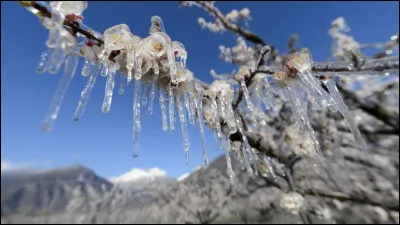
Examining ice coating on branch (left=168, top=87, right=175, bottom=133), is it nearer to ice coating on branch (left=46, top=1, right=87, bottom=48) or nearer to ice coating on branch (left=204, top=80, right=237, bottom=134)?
ice coating on branch (left=204, top=80, right=237, bottom=134)

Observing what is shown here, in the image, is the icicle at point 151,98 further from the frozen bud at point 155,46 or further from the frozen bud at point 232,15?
the frozen bud at point 232,15

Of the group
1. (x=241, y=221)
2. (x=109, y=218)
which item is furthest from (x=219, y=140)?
(x=109, y=218)

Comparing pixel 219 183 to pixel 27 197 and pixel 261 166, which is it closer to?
pixel 261 166

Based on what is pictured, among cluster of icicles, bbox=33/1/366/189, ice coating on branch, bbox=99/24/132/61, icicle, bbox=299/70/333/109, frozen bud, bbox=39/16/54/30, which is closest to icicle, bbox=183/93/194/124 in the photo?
cluster of icicles, bbox=33/1/366/189

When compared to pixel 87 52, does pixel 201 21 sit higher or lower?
higher

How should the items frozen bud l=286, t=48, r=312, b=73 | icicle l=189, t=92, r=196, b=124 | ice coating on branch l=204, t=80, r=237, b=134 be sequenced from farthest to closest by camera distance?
ice coating on branch l=204, t=80, r=237, b=134 < icicle l=189, t=92, r=196, b=124 < frozen bud l=286, t=48, r=312, b=73

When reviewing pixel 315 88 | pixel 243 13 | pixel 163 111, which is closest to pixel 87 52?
pixel 163 111

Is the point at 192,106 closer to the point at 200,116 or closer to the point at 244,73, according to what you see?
the point at 200,116
